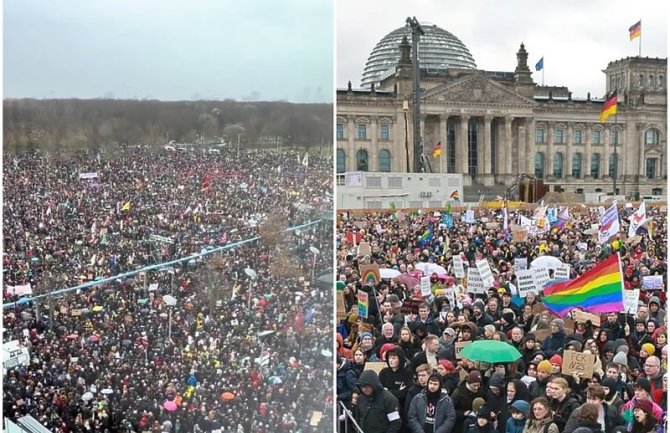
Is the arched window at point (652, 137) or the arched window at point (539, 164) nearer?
the arched window at point (539, 164)

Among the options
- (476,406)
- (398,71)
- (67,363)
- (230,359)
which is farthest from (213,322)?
(398,71)

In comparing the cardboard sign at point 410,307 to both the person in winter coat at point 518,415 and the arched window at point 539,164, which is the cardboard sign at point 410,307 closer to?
the person in winter coat at point 518,415

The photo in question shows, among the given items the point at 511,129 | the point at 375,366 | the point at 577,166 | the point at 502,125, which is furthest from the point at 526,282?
the point at 577,166

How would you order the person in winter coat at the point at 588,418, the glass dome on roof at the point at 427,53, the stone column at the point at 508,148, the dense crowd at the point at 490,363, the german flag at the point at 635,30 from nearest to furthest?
the person in winter coat at the point at 588,418 < the dense crowd at the point at 490,363 < the german flag at the point at 635,30 < the stone column at the point at 508,148 < the glass dome on roof at the point at 427,53

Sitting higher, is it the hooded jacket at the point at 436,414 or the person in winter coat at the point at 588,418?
the person in winter coat at the point at 588,418

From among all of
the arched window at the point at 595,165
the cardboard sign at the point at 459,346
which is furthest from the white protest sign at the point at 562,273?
the arched window at the point at 595,165

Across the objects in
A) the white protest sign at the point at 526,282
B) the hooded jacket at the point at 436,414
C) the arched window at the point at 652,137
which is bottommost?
the hooded jacket at the point at 436,414

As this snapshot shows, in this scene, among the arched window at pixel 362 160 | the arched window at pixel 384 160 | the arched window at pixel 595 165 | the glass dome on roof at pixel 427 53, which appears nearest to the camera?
the arched window at pixel 362 160

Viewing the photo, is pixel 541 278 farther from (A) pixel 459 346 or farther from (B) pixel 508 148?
(B) pixel 508 148
